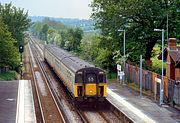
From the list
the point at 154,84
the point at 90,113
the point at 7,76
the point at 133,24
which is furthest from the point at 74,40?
the point at 90,113

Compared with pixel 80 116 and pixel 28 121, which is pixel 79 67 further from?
pixel 28 121

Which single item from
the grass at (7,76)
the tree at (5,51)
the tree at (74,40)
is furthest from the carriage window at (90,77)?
the tree at (74,40)

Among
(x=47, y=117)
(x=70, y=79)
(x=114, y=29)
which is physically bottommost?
(x=47, y=117)

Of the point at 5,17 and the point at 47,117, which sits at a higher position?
the point at 5,17

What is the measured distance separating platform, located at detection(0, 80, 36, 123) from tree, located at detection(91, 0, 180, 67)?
41.9ft

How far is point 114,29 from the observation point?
4441cm

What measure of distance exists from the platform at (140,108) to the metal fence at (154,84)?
1.01m

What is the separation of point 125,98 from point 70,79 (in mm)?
4686

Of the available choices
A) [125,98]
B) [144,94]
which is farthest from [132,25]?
[125,98]

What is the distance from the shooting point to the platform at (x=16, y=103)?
22837 millimetres

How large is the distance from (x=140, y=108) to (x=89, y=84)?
12.8ft

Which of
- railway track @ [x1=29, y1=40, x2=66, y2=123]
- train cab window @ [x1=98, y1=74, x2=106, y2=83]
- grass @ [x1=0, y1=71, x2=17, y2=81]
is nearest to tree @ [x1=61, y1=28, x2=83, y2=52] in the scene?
grass @ [x1=0, y1=71, x2=17, y2=81]

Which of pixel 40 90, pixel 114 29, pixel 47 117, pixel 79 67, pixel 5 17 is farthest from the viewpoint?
pixel 5 17

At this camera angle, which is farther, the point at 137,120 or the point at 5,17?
the point at 5,17
